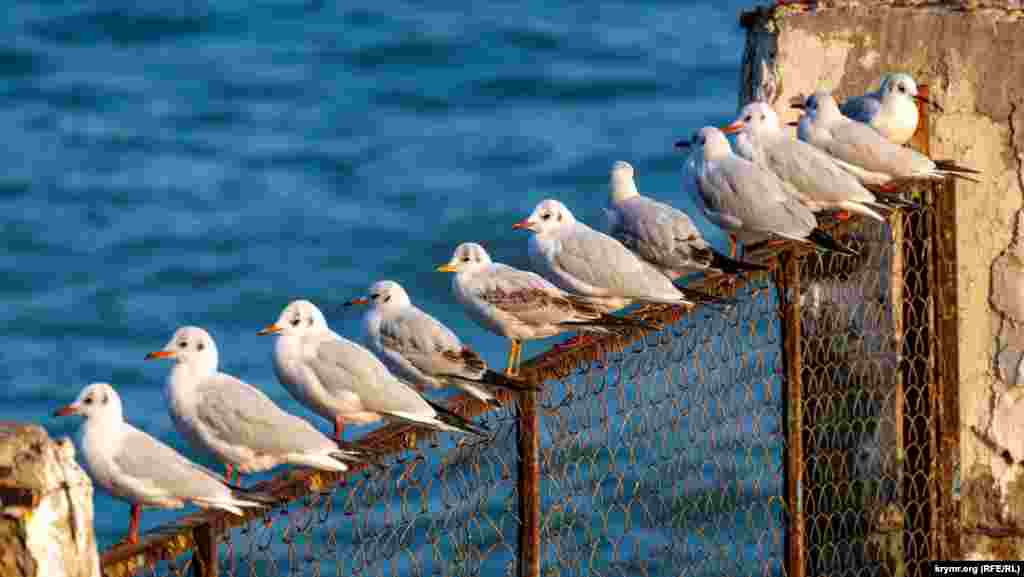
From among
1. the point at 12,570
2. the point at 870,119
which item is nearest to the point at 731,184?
the point at 870,119

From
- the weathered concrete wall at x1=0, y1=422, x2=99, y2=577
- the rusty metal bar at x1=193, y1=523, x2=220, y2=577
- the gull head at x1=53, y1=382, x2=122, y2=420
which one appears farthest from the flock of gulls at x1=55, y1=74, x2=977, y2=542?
the weathered concrete wall at x1=0, y1=422, x2=99, y2=577

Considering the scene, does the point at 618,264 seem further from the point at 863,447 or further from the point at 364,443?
the point at 364,443

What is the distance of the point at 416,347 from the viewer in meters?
4.75

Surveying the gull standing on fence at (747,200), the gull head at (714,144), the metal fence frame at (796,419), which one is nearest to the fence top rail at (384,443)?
the metal fence frame at (796,419)

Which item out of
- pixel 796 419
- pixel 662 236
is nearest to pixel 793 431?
pixel 796 419

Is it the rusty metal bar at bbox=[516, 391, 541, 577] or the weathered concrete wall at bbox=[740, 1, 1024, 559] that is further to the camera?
the weathered concrete wall at bbox=[740, 1, 1024, 559]

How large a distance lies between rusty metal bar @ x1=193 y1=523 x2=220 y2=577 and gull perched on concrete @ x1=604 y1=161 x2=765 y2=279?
7.27 feet

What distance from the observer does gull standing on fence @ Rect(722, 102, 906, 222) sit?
18.2 feet

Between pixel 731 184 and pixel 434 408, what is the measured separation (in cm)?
189

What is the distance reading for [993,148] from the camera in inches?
210

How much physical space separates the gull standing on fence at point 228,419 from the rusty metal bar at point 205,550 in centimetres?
61

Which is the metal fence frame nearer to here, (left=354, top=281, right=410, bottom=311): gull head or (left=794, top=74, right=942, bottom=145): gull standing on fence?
(left=794, top=74, right=942, bottom=145): gull standing on fence

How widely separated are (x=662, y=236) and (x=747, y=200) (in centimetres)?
28

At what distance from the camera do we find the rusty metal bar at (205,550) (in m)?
3.17
